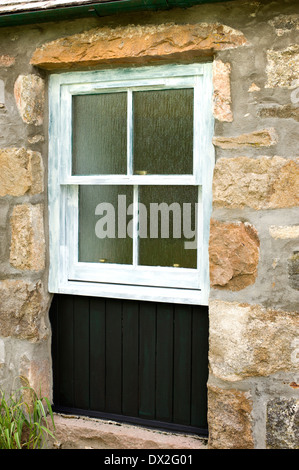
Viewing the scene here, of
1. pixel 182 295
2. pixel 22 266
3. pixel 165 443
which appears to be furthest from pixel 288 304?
pixel 22 266

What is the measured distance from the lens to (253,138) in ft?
7.75

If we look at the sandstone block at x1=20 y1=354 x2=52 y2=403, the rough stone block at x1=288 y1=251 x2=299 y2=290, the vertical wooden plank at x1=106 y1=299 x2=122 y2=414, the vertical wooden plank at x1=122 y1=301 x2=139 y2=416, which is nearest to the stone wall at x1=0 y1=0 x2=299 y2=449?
the rough stone block at x1=288 y1=251 x2=299 y2=290

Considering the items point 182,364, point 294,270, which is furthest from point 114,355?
point 294,270

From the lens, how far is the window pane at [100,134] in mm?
2844

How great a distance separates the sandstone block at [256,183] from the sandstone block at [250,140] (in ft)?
0.23

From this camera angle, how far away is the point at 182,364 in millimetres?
2750

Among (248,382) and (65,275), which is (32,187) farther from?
(248,382)

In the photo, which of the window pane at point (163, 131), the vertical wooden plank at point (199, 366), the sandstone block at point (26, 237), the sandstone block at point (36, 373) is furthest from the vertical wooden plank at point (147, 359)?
the window pane at point (163, 131)

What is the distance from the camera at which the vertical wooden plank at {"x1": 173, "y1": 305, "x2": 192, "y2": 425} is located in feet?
8.96

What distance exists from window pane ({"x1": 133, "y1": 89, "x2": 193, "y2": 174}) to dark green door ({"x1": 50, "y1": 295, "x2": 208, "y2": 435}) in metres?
0.83

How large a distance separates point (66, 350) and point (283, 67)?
6.87ft

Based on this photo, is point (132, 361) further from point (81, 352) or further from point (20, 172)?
point (20, 172)

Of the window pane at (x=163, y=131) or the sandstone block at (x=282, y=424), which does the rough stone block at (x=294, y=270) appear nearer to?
the sandstone block at (x=282, y=424)

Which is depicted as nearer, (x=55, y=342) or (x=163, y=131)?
(x=163, y=131)
